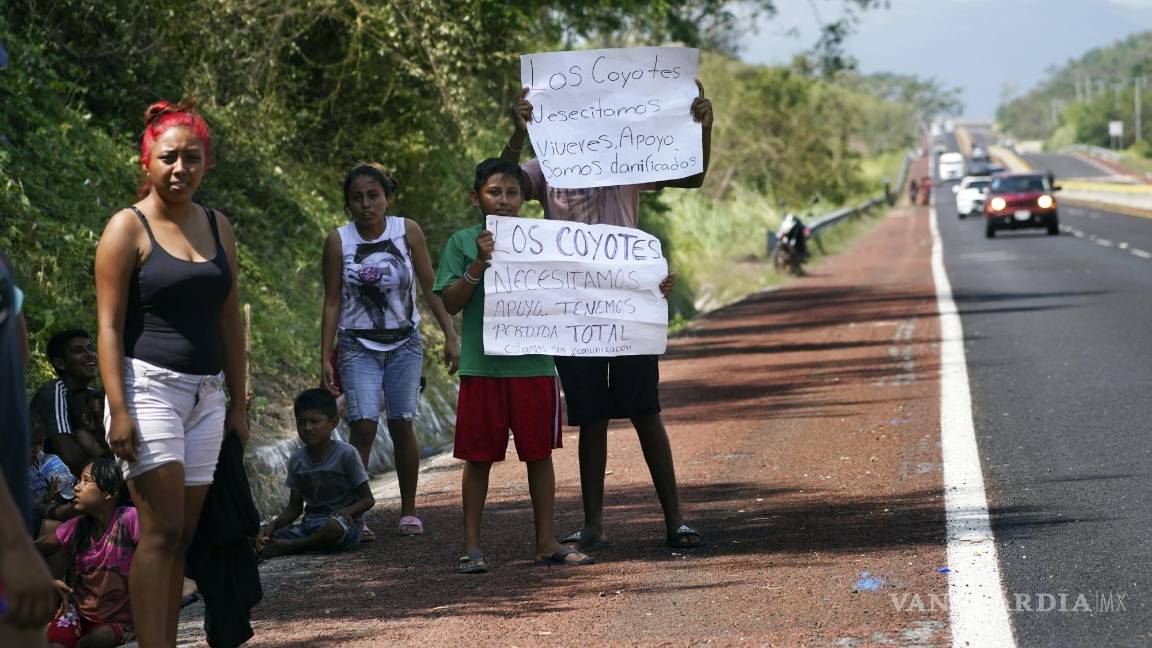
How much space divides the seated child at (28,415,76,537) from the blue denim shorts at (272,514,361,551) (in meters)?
1.13

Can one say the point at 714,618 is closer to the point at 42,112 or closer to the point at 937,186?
the point at 42,112

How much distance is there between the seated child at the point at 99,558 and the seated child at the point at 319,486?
4.98 feet

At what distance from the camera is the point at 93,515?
614cm

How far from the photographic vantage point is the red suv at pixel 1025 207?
41.8m

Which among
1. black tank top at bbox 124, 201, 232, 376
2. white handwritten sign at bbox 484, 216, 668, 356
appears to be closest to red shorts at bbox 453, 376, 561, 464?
white handwritten sign at bbox 484, 216, 668, 356

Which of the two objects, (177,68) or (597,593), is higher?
(177,68)

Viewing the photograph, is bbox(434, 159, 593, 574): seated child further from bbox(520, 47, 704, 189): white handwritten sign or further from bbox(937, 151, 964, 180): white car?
bbox(937, 151, 964, 180): white car

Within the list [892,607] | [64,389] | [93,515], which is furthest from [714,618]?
[64,389]

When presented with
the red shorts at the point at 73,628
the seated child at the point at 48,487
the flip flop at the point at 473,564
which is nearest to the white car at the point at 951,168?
the flip flop at the point at 473,564

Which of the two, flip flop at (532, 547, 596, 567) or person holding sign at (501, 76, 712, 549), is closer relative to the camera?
flip flop at (532, 547, 596, 567)

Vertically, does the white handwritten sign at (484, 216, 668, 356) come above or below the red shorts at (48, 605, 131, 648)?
above

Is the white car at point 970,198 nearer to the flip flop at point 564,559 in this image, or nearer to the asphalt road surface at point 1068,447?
the asphalt road surface at point 1068,447

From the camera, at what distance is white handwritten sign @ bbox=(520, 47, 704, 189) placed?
7.21 meters

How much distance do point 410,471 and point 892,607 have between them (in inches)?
119
